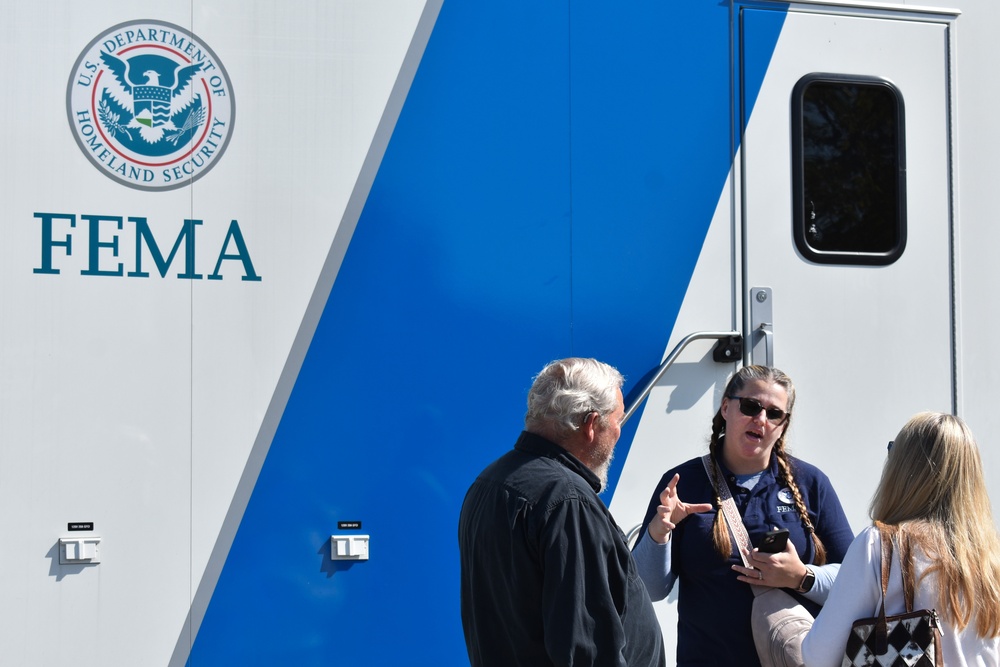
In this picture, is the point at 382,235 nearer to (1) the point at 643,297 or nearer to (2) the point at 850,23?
(1) the point at 643,297

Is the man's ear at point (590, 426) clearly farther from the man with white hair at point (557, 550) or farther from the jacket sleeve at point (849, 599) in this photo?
the jacket sleeve at point (849, 599)

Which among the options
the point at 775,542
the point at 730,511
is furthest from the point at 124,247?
the point at 775,542

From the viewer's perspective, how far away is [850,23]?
3.39 metres

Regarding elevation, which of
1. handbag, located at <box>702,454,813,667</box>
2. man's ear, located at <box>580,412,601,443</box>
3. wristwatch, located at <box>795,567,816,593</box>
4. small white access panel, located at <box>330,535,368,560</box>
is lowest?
handbag, located at <box>702,454,813,667</box>

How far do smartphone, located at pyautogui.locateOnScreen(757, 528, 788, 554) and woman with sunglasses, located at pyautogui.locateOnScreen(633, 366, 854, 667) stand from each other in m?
0.01

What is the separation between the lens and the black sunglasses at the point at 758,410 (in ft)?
9.12

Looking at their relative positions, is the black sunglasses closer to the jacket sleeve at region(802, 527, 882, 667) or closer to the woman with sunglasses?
the woman with sunglasses

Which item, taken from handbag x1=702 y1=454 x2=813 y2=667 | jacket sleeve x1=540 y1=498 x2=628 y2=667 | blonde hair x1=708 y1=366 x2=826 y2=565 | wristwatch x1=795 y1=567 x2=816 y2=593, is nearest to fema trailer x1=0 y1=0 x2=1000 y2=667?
blonde hair x1=708 y1=366 x2=826 y2=565

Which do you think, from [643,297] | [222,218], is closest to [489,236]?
[643,297]

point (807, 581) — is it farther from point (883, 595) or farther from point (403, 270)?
point (403, 270)

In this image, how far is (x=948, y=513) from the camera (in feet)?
7.45

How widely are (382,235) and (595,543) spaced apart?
120 centimetres

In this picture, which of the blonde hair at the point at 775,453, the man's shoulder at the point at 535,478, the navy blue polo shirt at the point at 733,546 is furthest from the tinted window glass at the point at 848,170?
the man's shoulder at the point at 535,478

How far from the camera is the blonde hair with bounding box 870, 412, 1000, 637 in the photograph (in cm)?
219
